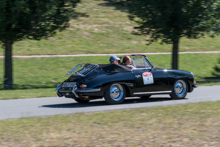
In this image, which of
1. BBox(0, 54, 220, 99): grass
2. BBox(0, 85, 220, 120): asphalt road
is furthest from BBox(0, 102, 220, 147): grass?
BBox(0, 54, 220, 99): grass

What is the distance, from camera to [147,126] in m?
6.89

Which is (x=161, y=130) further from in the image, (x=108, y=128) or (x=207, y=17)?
(x=207, y=17)

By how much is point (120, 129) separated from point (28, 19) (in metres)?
10.6

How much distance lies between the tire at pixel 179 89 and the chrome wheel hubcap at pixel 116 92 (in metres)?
1.91

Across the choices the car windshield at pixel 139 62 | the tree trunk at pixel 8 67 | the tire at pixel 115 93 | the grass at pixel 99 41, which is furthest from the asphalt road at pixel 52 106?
the grass at pixel 99 41

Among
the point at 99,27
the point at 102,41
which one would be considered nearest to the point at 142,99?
the point at 102,41

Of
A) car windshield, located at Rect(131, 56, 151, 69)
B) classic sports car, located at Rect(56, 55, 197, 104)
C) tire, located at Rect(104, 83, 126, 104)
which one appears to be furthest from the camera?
car windshield, located at Rect(131, 56, 151, 69)

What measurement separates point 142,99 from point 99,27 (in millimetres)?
24726

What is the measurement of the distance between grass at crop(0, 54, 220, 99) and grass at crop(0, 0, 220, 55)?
266 centimetres

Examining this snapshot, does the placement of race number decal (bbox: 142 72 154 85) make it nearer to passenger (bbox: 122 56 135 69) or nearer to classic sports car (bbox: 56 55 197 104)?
classic sports car (bbox: 56 55 197 104)

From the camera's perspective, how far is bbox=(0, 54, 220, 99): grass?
18578 millimetres

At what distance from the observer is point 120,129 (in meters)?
6.60

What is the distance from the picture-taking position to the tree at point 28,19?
15.1m

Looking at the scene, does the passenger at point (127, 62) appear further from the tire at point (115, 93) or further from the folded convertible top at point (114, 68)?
the tire at point (115, 93)
